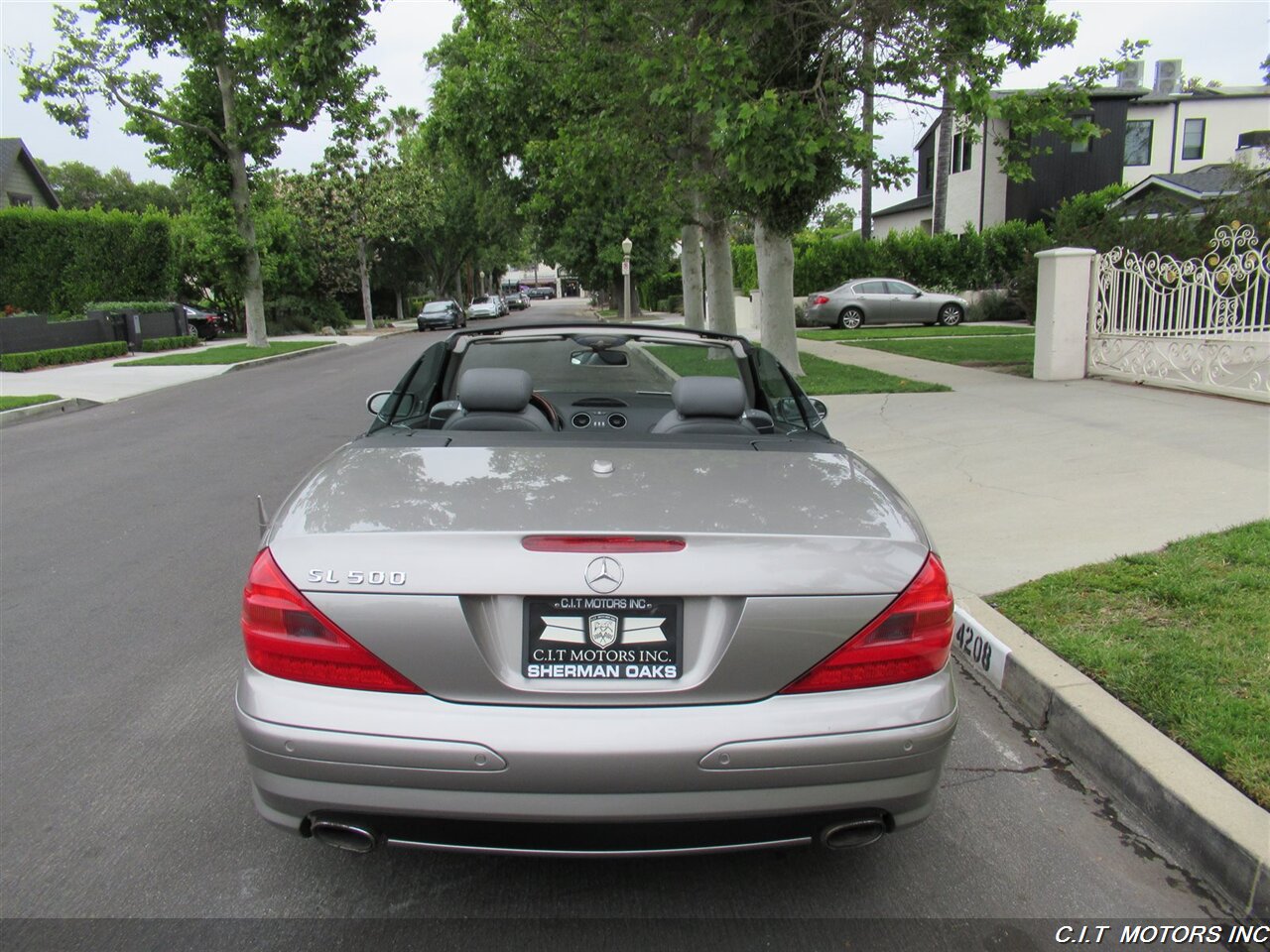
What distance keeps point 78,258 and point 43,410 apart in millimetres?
17629

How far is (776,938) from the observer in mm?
2635

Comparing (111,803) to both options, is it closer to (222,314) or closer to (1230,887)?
(1230,887)

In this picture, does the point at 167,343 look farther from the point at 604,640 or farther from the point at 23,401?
the point at 604,640

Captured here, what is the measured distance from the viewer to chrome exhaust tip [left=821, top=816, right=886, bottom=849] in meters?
2.43

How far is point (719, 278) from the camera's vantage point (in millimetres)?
19016

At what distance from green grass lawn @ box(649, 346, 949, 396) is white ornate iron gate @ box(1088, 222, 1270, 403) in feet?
7.56

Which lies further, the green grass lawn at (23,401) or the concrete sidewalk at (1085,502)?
the green grass lawn at (23,401)

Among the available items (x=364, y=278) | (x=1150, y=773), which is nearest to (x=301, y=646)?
(x=1150, y=773)

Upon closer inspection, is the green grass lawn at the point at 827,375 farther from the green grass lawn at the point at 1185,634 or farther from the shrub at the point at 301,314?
the shrub at the point at 301,314

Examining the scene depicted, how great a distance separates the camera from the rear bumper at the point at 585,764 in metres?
2.29

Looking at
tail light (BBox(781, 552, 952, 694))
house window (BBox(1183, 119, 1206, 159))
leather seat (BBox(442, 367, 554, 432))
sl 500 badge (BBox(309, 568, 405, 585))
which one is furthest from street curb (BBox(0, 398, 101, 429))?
house window (BBox(1183, 119, 1206, 159))

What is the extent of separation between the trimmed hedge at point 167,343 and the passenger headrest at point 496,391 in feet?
84.5

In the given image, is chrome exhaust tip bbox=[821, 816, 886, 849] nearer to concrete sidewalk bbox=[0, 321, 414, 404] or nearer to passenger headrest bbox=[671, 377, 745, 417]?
passenger headrest bbox=[671, 377, 745, 417]

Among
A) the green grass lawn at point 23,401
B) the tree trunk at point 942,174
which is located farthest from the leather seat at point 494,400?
the tree trunk at point 942,174
